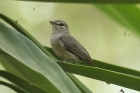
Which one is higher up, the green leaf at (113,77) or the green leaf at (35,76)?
the green leaf at (35,76)

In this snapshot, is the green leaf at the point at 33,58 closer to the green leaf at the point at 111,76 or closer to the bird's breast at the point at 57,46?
the green leaf at the point at 111,76

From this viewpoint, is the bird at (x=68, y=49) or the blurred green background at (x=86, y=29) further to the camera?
the blurred green background at (x=86, y=29)

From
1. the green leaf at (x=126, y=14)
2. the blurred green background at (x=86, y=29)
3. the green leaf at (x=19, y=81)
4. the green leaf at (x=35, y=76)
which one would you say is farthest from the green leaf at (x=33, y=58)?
the blurred green background at (x=86, y=29)

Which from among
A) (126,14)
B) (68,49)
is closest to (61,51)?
(68,49)

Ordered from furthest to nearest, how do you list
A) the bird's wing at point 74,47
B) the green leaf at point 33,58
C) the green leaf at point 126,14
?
the bird's wing at point 74,47 → the green leaf at point 126,14 → the green leaf at point 33,58

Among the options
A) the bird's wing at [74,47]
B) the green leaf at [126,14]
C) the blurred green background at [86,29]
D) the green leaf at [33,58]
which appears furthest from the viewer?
the blurred green background at [86,29]

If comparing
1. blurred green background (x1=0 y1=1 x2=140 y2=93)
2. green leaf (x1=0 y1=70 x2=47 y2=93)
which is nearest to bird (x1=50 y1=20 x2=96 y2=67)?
blurred green background (x1=0 y1=1 x2=140 y2=93)

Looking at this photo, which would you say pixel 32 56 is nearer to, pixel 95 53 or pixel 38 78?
pixel 38 78

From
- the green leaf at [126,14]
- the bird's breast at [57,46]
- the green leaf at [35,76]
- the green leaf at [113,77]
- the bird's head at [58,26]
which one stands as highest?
the bird's head at [58,26]

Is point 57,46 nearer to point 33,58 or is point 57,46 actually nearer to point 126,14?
point 126,14
